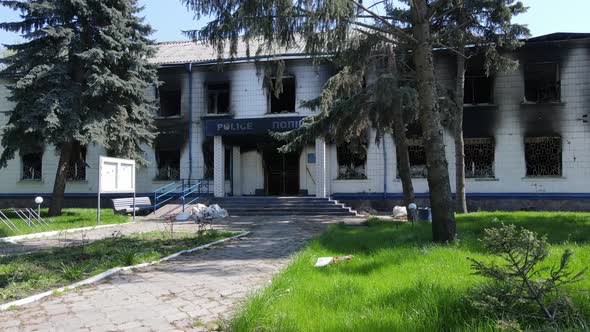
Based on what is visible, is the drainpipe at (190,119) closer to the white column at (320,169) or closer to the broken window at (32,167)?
the white column at (320,169)

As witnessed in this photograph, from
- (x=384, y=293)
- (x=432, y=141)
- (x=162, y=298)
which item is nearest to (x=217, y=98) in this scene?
(x=432, y=141)

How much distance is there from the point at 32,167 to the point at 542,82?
85.6ft

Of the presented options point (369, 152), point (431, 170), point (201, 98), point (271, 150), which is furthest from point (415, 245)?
point (201, 98)

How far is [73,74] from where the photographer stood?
57.6 ft

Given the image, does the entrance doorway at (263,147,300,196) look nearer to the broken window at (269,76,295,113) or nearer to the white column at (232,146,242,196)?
the white column at (232,146,242,196)

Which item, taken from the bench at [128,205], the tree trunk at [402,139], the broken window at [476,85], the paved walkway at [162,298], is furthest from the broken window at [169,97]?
the paved walkway at [162,298]

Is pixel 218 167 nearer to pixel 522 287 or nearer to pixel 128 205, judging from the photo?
pixel 128 205

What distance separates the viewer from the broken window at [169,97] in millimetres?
23203

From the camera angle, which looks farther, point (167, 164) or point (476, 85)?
point (167, 164)

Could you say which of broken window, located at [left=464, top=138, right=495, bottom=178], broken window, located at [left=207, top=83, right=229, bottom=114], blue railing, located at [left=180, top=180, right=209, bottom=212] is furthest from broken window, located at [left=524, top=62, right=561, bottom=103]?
blue railing, located at [left=180, top=180, right=209, bottom=212]

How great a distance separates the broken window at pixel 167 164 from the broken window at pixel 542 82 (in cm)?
1711

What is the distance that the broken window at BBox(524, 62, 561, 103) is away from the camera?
65.7 ft

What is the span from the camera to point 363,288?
16.1 ft

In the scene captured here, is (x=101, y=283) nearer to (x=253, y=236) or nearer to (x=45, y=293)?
(x=45, y=293)
